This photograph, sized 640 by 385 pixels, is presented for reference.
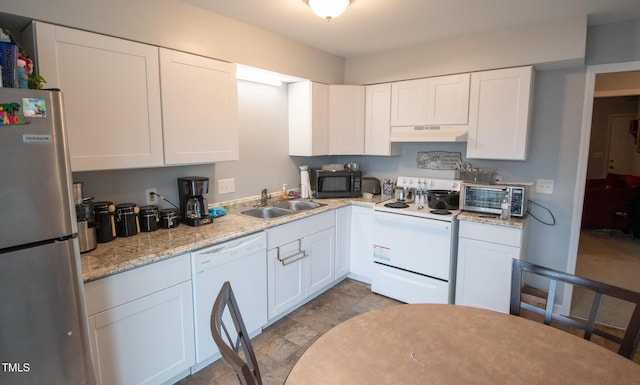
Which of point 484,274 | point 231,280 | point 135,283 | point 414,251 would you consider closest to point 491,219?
point 484,274

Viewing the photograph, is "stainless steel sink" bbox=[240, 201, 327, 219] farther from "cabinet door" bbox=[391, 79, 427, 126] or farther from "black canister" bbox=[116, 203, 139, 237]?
"cabinet door" bbox=[391, 79, 427, 126]

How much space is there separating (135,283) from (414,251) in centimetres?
217

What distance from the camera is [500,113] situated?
9.07ft

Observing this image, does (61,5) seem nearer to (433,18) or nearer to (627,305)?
(433,18)

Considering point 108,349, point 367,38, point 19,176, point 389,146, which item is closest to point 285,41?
point 367,38

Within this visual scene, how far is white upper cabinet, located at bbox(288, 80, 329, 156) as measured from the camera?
330 cm

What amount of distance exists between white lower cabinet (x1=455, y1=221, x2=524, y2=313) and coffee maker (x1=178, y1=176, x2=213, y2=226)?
6.79 feet

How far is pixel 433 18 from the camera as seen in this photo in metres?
2.50

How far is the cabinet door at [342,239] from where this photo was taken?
3227 mm

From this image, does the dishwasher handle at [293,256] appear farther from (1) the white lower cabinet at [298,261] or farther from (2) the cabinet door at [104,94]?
(2) the cabinet door at [104,94]

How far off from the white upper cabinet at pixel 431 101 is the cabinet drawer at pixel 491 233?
958mm

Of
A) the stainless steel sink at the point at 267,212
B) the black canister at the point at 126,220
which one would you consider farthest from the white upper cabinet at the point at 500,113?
the black canister at the point at 126,220

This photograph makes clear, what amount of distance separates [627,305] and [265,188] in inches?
139

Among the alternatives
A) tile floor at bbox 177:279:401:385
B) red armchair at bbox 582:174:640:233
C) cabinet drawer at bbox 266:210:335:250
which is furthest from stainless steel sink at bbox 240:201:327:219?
red armchair at bbox 582:174:640:233
